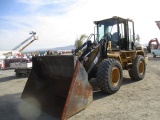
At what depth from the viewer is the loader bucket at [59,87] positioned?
15.5ft

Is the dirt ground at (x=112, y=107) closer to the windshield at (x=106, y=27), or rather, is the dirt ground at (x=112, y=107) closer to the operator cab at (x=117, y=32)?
the operator cab at (x=117, y=32)

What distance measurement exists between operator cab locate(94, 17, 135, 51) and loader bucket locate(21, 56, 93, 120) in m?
2.84

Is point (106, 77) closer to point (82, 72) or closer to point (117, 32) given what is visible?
point (82, 72)

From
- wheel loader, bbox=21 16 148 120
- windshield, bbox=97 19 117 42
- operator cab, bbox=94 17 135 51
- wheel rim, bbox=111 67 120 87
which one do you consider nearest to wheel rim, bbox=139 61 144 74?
wheel loader, bbox=21 16 148 120

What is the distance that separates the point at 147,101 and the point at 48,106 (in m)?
2.79

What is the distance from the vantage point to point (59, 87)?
6.01 m

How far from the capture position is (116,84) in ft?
21.8

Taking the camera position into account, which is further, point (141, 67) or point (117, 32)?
point (141, 67)

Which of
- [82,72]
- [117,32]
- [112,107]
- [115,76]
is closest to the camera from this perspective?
[82,72]

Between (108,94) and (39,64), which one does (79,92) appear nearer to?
(108,94)

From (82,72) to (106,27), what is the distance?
3714 millimetres

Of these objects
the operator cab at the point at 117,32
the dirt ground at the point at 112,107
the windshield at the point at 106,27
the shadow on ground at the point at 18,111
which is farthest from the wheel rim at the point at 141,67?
the shadow on ground at the point at 18,111

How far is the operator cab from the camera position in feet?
26.3

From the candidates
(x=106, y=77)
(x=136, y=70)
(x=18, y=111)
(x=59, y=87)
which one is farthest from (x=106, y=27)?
(x=18, y=111)
